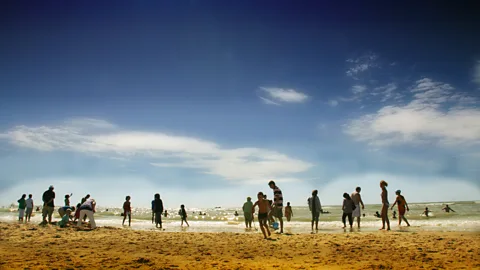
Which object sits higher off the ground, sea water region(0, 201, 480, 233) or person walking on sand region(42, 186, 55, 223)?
person walking on sand region(42, 186, 55, 223)

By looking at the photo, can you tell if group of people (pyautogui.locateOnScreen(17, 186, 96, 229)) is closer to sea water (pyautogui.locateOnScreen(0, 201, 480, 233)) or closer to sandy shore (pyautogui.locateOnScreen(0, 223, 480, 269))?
sandy shore (pyautogui.locateOnScreen(0, 223, 480, 269))

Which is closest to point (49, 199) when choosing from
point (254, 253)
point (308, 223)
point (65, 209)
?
point (65, 209)

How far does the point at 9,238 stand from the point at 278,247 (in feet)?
37.6

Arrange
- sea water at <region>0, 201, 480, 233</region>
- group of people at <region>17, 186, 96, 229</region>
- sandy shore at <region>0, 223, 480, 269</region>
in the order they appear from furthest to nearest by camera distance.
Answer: sea water at <region>0, 201, 480, 233</region>
group of people at <region>17, 186, 96, 229</region>
sandy shore at <region>0, 223, 480, 269</region>

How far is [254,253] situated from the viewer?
951cm

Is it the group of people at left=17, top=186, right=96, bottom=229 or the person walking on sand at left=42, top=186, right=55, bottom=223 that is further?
the person walking on sand at left=42, top=186, right=55, bottom=223

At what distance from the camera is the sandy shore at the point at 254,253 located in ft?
25.6

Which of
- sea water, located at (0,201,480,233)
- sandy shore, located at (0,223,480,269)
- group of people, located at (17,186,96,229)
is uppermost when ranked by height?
group of people, located at (17,186,96,229)

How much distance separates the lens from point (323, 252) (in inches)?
365

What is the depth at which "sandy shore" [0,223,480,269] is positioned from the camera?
307 inches

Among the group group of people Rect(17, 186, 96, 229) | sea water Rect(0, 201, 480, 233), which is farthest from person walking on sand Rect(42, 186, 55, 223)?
sea water Rect(0, 201, 480, 233)

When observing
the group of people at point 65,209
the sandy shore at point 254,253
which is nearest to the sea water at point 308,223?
the group of people at point 65,209

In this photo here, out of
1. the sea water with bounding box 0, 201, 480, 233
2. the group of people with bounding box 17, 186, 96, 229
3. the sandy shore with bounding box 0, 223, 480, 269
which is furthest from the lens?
the sea water with bounding box 0, 201, 480, 233

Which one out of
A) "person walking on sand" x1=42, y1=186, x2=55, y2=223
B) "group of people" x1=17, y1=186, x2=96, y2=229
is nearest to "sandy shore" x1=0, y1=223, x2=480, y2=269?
"group of people" x1=17, y1=186, x2=96, y2=229
